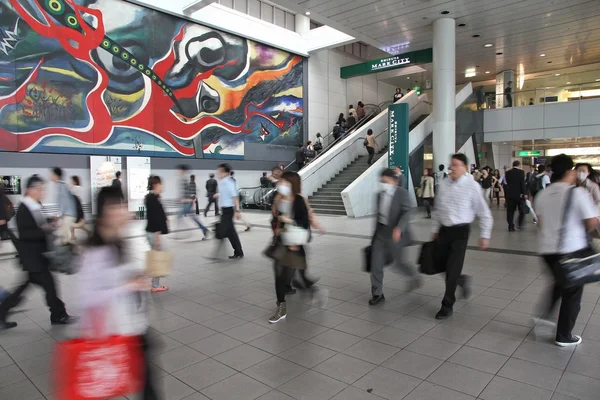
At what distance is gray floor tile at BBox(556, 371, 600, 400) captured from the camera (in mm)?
2680

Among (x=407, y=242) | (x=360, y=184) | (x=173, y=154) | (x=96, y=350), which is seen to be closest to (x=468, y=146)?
(x=360, y=184)

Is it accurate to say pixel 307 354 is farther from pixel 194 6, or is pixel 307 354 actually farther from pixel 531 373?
pixel 194 6

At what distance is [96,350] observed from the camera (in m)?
1.74

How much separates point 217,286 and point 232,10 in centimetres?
1537

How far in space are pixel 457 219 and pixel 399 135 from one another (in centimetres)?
958

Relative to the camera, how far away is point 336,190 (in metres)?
15.3

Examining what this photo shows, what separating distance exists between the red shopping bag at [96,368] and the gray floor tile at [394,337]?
7.95ft

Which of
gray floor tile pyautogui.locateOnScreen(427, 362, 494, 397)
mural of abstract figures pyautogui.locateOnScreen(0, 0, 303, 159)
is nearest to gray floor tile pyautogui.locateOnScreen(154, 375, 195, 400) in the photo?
gray floor tile pyautogui.locateOnScreen(427, 362, 494, 397)

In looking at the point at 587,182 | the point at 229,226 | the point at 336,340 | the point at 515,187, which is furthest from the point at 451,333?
A: the point at 515,187

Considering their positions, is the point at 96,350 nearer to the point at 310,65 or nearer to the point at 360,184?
the point at 360,184

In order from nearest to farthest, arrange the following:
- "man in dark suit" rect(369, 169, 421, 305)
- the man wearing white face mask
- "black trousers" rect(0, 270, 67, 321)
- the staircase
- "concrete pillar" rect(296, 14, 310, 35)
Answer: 1. "black trousers" rect(0, 270, 67, 321)
2. "man in dark suit" rect(369, 169, 421, 305)
3. the man wearing white face mask
4. the staircase
5. "concrete pillar" rect(296, 14, 310, 35)

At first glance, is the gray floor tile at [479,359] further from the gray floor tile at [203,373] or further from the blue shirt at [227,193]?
the blue shirt at [227,193]

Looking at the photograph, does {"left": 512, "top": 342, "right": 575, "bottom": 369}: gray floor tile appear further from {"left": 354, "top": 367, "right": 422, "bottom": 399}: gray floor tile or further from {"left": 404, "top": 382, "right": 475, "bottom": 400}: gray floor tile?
{"left": 354, "top": 367, "right": 422, "bottom": 399}: gray floor tile

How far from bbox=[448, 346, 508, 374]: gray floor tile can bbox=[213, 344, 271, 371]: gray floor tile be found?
5.17ft
